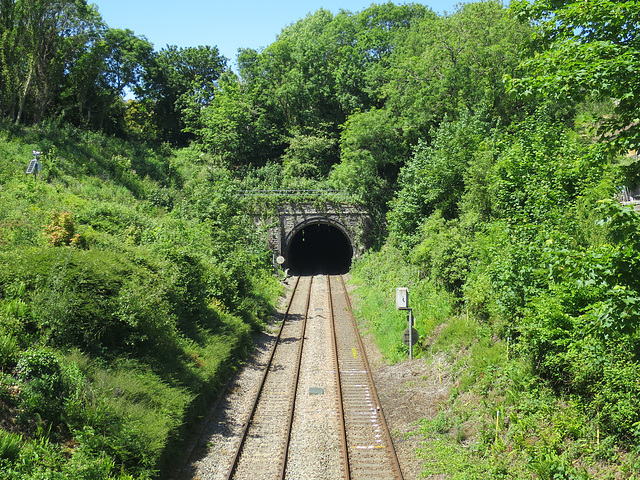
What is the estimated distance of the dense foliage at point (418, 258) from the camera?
796 cm

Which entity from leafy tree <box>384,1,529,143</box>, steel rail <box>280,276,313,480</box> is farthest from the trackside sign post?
leafy tree <box>384,1,529,143</box>

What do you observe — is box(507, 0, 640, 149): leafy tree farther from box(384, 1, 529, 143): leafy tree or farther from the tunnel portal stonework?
the tunnel portal stonework

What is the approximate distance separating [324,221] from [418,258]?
15915 mm

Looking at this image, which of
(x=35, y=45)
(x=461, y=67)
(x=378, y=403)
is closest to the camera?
(x=378, y=403)

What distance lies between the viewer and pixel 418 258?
21297 millimetres

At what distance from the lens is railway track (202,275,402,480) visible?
10227mm

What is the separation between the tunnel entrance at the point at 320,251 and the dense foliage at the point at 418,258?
6.23 metres

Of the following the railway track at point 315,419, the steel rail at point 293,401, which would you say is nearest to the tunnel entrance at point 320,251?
the steel rail at point 293,401

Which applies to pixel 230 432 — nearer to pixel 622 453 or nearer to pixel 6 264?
pixel 6 264

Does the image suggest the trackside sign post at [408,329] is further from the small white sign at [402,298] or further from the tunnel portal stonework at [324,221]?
the tunnel portal stonework at [324,221]

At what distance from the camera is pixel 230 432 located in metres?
11.9

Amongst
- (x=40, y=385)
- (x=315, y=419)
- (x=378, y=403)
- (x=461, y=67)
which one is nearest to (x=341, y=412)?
(x=315, y=419)

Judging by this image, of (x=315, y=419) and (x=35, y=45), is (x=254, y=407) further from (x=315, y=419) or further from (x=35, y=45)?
(x=35, y=45)

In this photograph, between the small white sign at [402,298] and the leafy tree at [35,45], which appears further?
the leafy tree at [35,45]
